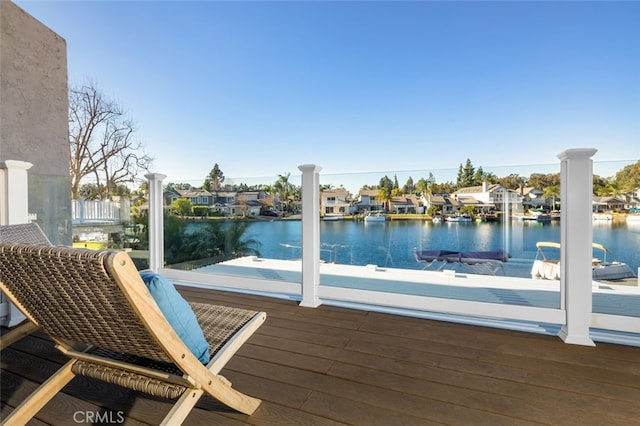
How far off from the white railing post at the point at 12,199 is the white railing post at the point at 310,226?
7.66ft

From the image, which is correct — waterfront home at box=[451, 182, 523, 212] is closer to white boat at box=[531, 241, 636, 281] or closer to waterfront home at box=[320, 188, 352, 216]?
white boat at box=[531, 241, 636, 281]

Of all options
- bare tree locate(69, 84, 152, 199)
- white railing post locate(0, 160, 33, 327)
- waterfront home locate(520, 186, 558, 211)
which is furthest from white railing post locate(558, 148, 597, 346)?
bare tree locate(69, 84, 152, 199)

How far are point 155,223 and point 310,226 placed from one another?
2103 mm

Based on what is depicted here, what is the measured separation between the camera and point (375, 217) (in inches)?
126

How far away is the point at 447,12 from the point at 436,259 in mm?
9474

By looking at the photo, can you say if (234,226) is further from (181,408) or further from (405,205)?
(181,408)

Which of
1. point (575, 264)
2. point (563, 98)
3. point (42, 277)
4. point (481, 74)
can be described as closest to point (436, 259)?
point (575, 264)

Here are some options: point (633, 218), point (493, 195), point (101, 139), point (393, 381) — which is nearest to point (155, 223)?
point (393, 381)

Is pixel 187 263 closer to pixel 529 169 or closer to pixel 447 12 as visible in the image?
pixel 529 169

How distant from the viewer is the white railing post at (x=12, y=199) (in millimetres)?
2553

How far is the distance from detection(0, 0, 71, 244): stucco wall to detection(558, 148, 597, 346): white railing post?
4.88m

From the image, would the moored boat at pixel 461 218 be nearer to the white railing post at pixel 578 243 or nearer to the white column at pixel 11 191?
the white railing post at pixel 578 243

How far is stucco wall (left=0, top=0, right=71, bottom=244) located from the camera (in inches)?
176

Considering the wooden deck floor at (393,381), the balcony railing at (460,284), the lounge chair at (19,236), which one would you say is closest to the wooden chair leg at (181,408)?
the wooden deck floor at (393,381)
